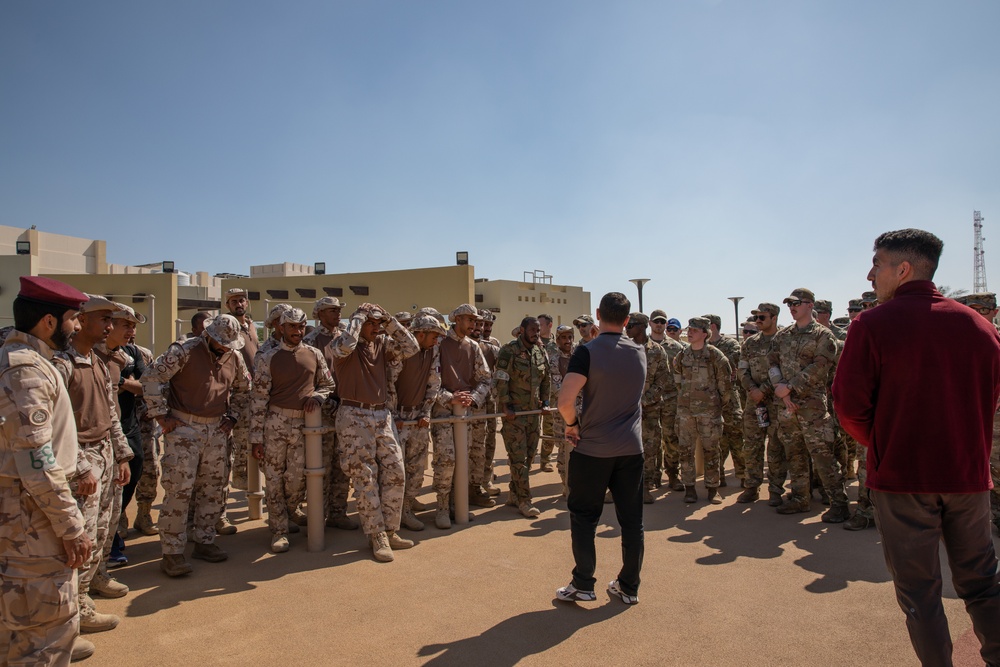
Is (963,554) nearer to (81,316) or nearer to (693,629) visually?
(693,629)

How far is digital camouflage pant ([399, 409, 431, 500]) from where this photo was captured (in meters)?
6.28

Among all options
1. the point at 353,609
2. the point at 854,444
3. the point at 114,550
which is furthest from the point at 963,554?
the point at 114,550

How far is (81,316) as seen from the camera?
13.4 feet

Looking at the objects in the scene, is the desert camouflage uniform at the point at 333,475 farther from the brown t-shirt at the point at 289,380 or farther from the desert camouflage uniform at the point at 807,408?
the desert camouflage uniform at the point at 807,408

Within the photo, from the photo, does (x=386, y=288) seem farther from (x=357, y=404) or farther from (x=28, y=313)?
(x=28, y=313)

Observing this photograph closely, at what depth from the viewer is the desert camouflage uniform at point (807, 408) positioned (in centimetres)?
640

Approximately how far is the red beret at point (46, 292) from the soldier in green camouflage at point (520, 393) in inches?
183

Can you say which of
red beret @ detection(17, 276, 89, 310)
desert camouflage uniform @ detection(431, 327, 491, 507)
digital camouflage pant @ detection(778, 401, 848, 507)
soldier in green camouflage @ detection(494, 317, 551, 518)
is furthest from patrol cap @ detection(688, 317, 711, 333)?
red beret @ detection(17, 276, 89, 310)

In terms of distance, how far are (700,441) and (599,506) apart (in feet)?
12.3

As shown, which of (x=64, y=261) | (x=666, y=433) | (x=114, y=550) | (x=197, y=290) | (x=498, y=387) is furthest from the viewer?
(x=197, y=290)

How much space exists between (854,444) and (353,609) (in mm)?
6463

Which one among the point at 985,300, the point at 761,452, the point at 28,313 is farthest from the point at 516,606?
the point at 985,300

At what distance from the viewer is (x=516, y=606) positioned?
425 centimetres

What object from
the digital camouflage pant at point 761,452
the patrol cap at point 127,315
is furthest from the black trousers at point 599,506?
the patrol cap at point 127,315
